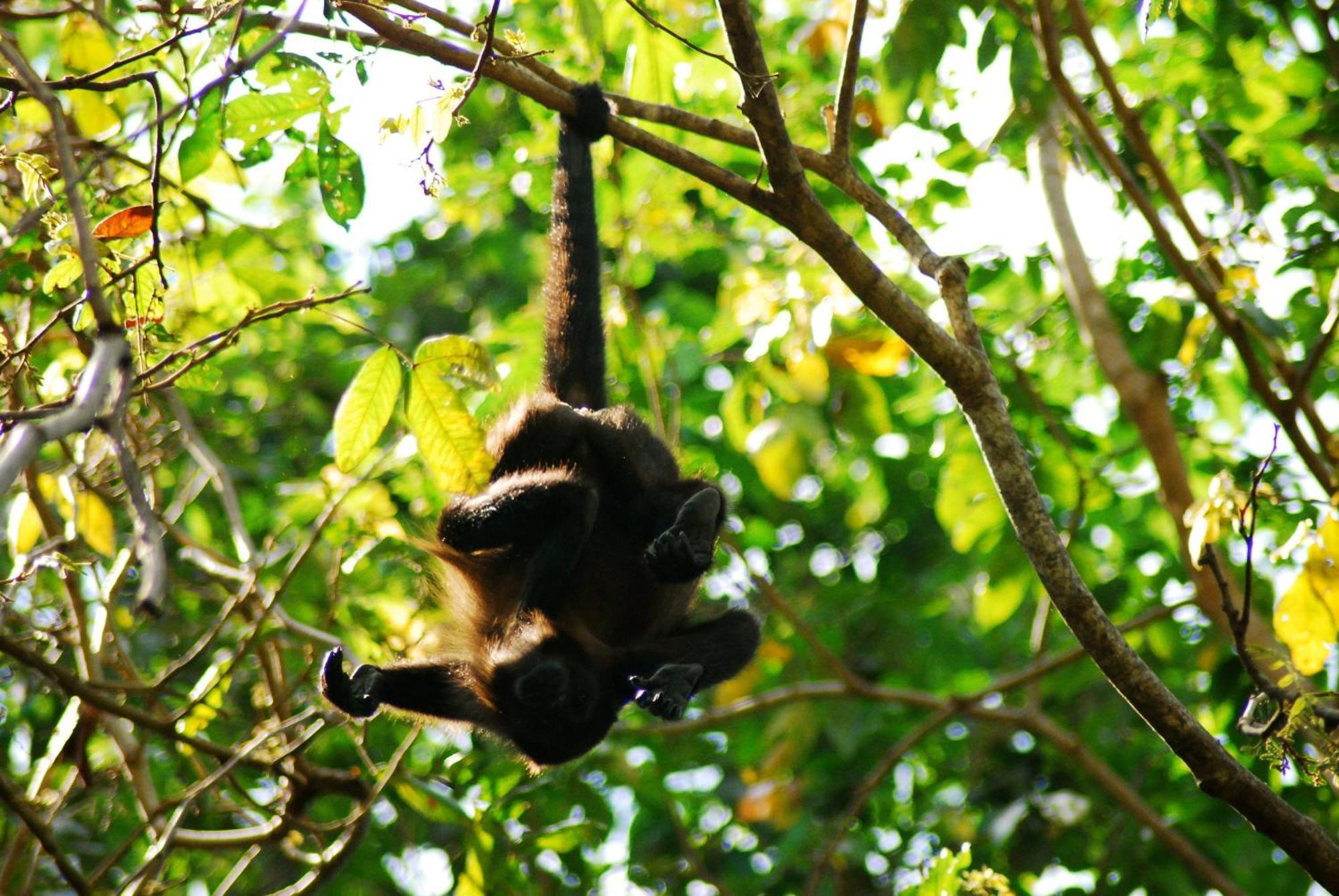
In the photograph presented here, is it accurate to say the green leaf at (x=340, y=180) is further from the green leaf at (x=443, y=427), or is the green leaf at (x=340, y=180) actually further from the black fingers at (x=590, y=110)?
the black fingers at (x=590, y=110)

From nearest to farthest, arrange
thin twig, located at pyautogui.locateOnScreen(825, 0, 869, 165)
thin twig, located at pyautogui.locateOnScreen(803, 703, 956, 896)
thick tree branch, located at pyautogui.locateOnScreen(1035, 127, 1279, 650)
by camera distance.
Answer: thin twig, located at pyautogui.locateOnScreen(825, 0, 869, 165), thick tree branch, located at pyautogui.locateOnScreen(1035, 127, 1279, 650), thin twig, located at pyautogui.locateOnScreen(803, 703, 956, 896)

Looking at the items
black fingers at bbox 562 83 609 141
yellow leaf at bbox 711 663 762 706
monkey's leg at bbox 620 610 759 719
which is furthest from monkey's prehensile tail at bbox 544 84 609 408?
yellow leaf at bbox 711 663 762 706

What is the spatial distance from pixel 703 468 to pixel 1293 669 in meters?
2.12

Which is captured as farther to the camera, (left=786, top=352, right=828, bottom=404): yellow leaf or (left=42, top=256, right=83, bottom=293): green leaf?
(left=786, top=352, right=828, bottom=404): yellow leaf

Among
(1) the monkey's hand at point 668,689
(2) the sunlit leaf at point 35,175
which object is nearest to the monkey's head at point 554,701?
(1) the monkey's hand at point 668,689

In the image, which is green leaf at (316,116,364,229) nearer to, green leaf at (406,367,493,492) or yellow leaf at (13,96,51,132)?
green leaf at (406,367,493,492)

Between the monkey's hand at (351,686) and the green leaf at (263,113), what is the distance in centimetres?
140

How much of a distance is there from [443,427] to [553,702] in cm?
90

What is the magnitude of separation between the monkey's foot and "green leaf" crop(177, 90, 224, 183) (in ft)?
5.10

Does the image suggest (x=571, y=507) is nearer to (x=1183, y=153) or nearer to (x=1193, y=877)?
(x=1183, y=153)

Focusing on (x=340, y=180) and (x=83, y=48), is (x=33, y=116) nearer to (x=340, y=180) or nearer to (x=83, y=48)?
(x=83, y=48)

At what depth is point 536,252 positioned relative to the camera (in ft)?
26.6

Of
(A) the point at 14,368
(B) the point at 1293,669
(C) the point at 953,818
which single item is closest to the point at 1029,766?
(C) the point at 953,818

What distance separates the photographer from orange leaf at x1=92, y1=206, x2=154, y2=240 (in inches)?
117
